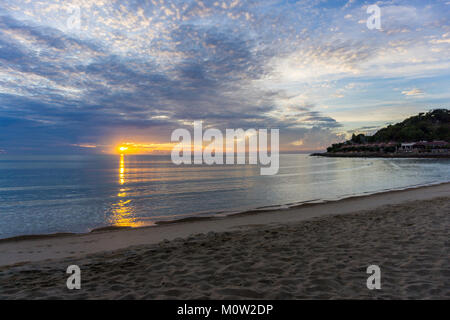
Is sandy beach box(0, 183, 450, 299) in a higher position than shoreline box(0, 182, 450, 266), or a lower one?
higher

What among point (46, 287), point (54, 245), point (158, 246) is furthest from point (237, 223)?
point (46, 287)

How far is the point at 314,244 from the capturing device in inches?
314

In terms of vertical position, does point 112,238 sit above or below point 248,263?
below

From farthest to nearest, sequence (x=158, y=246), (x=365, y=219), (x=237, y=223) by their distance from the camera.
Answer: (x=237, y=223), (x=365, y=219), (x=158, y=246)

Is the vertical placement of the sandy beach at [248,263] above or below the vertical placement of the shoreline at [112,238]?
above

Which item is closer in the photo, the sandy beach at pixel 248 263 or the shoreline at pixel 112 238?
the sandy beach at pixel 248 263

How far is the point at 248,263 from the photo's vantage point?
6484mm

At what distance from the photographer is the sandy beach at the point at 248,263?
496 centimetres

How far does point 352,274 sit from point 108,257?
636 centimetres

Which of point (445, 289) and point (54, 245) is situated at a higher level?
point (445, 289)

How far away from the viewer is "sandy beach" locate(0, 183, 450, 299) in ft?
16.3

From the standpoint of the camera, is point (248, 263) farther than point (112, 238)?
No

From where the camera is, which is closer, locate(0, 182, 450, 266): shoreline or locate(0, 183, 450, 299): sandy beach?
locate(0, 183, 450, 299): sandy beach
